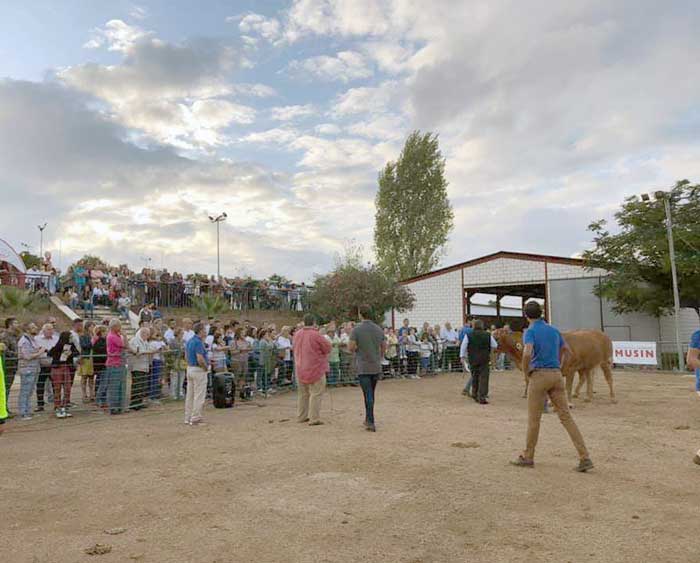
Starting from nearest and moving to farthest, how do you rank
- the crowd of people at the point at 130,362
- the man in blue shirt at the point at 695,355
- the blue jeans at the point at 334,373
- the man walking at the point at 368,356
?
the man in blue shirt at the point at 695,355, the man walking at the point at 368,356, the crowd of people at the point at 130,362, the blue jeans at the point at 334,373

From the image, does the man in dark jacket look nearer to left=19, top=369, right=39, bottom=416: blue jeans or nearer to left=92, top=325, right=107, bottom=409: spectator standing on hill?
left=92, top=325, right=107, bottom=409: spectator standing on hill

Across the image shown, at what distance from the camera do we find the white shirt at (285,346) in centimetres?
1448

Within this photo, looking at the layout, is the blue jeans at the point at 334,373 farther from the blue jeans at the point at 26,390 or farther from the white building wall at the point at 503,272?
the white building wall at the point at 503,272

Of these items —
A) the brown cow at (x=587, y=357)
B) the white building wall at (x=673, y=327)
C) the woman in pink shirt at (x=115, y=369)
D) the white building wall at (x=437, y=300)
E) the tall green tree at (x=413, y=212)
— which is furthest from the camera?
the tall green tree at (x=413, y=212)

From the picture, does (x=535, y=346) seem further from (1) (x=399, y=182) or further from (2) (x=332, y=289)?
(1) (x=399, y=182)

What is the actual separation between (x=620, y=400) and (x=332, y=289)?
16748 millimetres

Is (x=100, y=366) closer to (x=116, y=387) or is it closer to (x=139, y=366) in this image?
(x=116, y=387)

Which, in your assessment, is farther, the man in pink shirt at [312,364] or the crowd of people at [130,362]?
the crowd of people at [130,362]

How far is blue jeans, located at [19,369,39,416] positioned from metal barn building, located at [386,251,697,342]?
21903 mm

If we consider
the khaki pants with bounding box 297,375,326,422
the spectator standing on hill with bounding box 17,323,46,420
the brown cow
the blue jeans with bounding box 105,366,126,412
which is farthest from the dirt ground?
the brown cow

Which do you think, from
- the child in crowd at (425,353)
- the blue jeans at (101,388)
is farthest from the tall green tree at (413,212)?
the blue jeans at (101,388)

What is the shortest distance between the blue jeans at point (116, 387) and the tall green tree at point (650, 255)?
19577 mm

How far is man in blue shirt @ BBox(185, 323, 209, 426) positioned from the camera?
938cm

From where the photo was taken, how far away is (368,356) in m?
9.09
